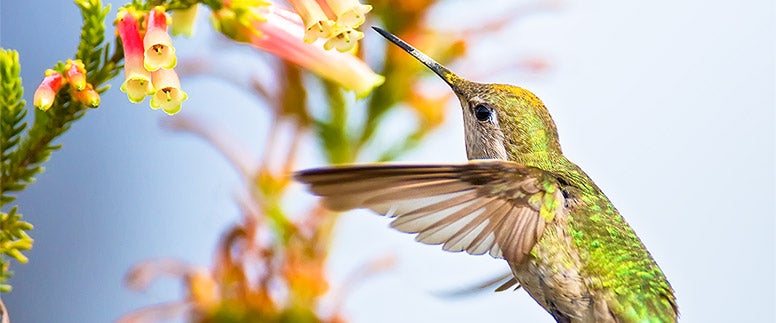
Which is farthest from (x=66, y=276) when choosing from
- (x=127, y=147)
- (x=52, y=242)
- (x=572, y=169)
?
(x=572, y=169)

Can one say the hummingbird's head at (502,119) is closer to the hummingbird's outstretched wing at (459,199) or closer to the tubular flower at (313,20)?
the hummingbird's outstretched wing at (459,199)

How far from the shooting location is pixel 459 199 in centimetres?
68

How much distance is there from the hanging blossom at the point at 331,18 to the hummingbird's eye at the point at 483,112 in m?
0.16

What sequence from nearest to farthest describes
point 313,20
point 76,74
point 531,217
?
point 76,74 < point 313,20 < point 531,217

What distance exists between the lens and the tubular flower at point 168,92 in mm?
564

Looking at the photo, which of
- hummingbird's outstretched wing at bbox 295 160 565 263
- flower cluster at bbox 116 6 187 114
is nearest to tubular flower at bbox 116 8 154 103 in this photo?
flower cluster at bbox 116 6 187 114

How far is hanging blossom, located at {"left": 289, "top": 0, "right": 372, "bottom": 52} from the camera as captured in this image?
0.60 m

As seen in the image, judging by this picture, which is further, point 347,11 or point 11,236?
point 347,11

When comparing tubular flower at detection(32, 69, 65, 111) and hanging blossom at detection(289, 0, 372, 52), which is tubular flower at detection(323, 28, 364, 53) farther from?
tubular flower at detection(32, 69, 65, 111)

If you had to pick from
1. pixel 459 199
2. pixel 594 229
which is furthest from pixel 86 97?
pixel 594 229

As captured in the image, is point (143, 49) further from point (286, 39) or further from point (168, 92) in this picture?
point (286, 39)

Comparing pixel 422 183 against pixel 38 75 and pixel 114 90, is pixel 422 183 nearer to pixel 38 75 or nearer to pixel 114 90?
pixel 38 75

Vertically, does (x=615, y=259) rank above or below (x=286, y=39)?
below

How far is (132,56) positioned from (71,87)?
0.05 metres
